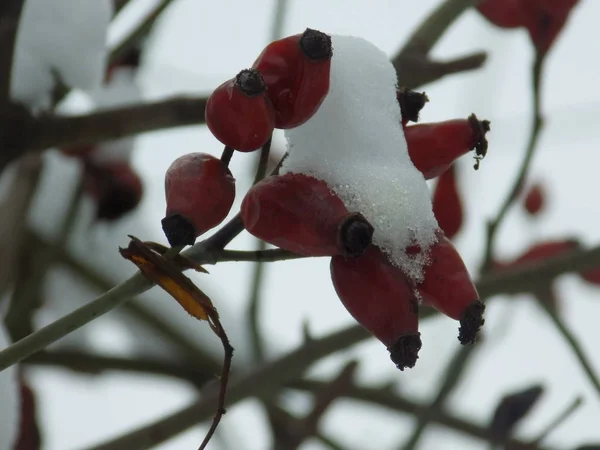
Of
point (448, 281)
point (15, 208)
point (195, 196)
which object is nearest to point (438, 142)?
point (448, 281)

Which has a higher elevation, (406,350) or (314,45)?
(314,45)

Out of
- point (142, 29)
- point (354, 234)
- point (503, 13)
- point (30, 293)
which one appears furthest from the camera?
point (30, 293)

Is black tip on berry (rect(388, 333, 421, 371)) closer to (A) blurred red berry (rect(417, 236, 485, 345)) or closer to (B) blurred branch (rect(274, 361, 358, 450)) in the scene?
(A) blurred red berry (rect(417, 236, 485, 345))

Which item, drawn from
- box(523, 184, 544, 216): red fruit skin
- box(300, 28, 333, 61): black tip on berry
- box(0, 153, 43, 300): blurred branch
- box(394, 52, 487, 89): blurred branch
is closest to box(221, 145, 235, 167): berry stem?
box(300, 28, 333, 61): black tip on berry

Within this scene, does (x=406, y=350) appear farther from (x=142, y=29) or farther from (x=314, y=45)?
(x=142, y=29)

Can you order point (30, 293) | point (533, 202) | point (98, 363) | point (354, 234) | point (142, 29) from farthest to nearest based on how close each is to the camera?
1. point (533, 202)
2. point (98, 363)
3. point (30, 293)
4. point (142, 29)
5. point (354, 234)

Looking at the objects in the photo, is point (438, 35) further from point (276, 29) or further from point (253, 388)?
point (253, 388)

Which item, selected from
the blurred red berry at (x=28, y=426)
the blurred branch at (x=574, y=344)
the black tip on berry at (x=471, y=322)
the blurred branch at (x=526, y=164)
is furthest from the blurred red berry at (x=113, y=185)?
the black tip on berry at (x=471, y=322)

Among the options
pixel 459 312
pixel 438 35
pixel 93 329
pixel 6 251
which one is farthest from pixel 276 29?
pixel 93 329

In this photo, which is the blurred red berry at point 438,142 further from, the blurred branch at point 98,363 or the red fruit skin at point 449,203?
the blurred branch at point 98,363
